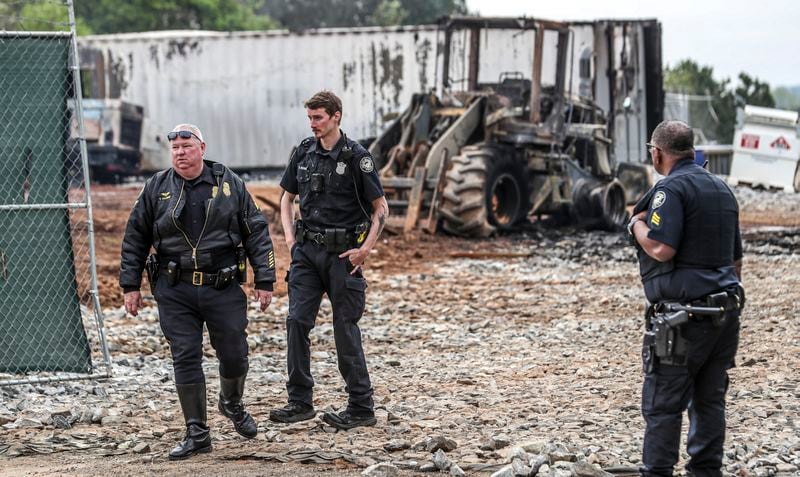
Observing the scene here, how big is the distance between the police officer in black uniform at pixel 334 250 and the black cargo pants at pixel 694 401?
200 centimetres

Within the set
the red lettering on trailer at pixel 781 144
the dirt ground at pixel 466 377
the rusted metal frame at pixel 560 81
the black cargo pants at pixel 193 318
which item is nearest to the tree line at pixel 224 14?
the red lettering on trailer at pixel 781 144

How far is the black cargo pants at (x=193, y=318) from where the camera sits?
6.05 meters

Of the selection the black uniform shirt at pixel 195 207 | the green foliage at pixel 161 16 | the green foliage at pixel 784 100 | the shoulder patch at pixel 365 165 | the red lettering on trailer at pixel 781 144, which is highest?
the green foliage at pixel 161 16

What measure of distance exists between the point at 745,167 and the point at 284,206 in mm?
20109

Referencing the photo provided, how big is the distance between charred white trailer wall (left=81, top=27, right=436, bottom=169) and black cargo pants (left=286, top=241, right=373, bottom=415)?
20635 millimetres

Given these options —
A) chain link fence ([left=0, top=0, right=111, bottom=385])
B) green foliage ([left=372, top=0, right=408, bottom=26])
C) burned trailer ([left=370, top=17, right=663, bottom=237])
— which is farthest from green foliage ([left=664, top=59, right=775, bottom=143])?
chain link fence ([left=0, top=0, right=111, bottom=385])

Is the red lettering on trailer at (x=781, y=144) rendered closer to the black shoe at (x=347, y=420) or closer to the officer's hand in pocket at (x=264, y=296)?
the black shoe at (x=347, y=420)

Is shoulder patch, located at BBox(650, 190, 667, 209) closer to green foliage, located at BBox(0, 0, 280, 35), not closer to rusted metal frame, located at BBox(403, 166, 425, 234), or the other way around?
rusted metal frame, located at BBox(403, 166, 425, 234)

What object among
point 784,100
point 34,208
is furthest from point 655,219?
point 784,100

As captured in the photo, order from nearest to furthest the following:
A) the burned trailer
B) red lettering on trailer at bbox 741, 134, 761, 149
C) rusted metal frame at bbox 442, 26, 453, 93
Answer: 1. the burned trailer
2. rusted metal frame at bbox 442, 26, 453, 93
3. red lettering on trailer at bbox 741, 134, 761, 149

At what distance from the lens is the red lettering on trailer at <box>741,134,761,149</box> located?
82.0ft

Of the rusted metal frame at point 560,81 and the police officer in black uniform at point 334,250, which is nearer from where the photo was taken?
the police officer in black uniform at point 334,250

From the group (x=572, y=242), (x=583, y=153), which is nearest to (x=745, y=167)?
(x=583, y=153)

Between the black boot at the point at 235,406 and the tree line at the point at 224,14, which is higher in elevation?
the tree line at the point at 224,14
